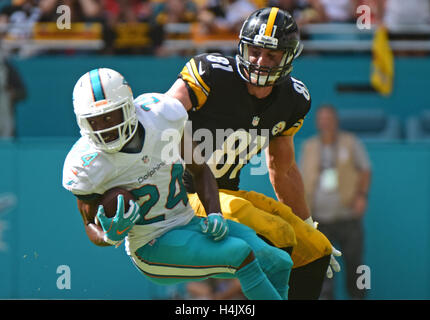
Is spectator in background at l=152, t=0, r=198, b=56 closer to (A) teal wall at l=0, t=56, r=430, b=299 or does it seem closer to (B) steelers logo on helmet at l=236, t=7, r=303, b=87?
(A) teal wall at l=0, t=56, r=430, b=299

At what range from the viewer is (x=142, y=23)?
26.8ft

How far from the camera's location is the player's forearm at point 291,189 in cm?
496

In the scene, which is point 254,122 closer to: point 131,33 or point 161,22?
point 131,33

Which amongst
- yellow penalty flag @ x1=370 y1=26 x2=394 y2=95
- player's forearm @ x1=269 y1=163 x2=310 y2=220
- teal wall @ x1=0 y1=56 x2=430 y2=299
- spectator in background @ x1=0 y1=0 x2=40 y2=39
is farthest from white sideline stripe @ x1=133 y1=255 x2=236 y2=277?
spectator in background @ x1=0 y1=0 x2=40 y2=39

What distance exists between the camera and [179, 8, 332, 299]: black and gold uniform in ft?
14.8

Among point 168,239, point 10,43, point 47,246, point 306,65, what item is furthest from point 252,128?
point 10,43

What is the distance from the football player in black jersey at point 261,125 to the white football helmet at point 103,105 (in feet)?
1.53

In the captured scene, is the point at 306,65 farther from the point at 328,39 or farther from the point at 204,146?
the point at 204,146

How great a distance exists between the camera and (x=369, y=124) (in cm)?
819

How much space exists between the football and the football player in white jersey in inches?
1.4

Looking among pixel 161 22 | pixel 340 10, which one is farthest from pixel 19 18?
pixel 340 10

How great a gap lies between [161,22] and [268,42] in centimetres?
408

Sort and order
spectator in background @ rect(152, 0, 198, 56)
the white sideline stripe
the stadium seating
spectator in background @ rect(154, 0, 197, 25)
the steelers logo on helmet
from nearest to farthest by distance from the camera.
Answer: the white sideline stripe < the steelers logo on helmet < the stadium seating < spectator in background @ rect(152, 0, 198, 56) < spectator in background @ rect(154, 0, 197, 25)

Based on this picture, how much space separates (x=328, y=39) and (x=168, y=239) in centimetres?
463
